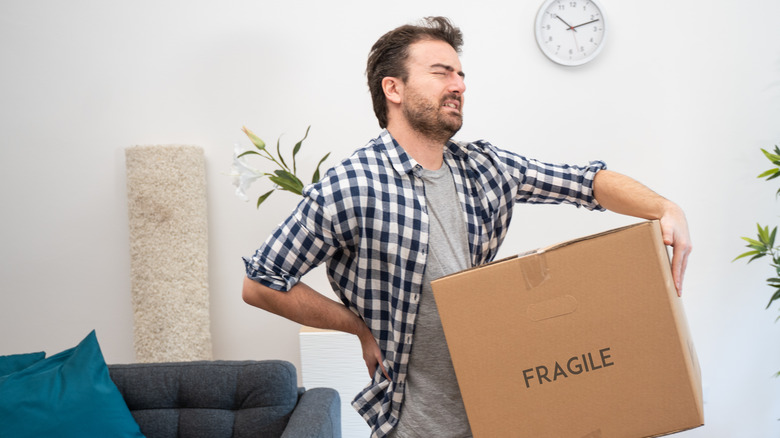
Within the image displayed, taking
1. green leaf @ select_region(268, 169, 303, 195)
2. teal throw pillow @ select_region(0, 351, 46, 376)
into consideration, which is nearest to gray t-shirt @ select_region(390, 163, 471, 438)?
green leaf @ select_region(268, 169, 303, 195)

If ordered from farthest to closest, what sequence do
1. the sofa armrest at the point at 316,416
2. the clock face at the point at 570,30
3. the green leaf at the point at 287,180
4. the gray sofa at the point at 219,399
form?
the clock face at the point at 570,30, the green leaf at the point at 287,180, the gray sofa at the point at 219,399, the sofa armrest at the point at 316,416

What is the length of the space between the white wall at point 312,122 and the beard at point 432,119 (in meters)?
1.35

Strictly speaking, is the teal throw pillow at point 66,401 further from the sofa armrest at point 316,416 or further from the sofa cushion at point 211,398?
the sofa armrest at point 316,416

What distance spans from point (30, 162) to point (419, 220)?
2.28m

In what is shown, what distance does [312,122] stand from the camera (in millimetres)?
2537

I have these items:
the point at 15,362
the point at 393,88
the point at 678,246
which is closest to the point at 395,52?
the point at 393,88

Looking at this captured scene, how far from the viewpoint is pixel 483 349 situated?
85 centimetres

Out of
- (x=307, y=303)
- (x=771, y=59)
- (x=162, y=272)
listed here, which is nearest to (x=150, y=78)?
(x=162, y=272)

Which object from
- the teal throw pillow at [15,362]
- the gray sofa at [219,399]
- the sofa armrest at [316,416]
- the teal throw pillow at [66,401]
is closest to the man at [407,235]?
the sofa armrest at [316,416]

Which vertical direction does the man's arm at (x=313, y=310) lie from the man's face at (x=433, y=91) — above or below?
below

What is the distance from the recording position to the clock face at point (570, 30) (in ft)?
7.88

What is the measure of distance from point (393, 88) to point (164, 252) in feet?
5.11

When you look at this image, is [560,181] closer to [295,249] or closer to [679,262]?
[679,262]

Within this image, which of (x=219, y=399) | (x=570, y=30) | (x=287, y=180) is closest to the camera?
(x=219, y=399)
